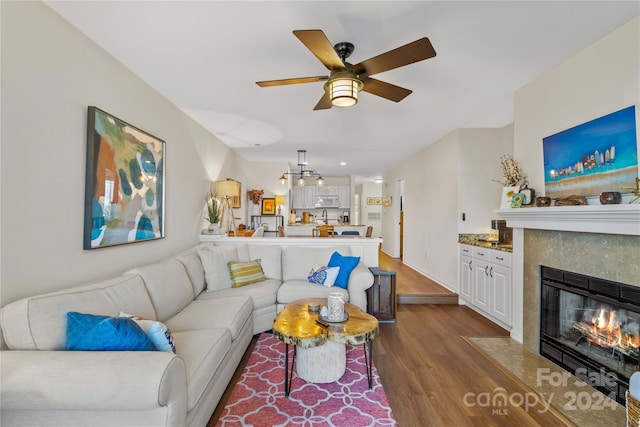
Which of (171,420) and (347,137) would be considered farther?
(347,137)

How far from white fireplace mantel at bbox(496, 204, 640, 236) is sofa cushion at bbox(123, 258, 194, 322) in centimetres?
329

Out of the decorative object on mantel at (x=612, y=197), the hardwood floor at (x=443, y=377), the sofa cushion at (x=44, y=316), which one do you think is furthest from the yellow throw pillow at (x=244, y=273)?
the decorative object on mantel at (x=612, y=197)

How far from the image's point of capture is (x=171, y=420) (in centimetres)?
133

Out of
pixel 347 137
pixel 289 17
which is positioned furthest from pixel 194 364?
pixel 347 137

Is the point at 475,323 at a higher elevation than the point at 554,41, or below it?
below

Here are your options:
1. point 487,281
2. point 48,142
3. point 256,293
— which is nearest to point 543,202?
point 487,281

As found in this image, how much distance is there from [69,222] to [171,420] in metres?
1.51

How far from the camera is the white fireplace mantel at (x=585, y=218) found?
189cm

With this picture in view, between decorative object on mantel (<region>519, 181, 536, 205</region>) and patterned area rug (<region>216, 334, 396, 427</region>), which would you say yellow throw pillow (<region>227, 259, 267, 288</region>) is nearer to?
patterned area rug (<region>216, 334, 396, 427</region>)

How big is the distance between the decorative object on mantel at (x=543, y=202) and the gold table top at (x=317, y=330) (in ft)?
6.21

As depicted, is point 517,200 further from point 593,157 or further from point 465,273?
point 465,273

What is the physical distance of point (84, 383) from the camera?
126cm

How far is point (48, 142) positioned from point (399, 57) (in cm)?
223

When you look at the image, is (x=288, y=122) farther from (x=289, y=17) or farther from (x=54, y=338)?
(x=54, y=338)
